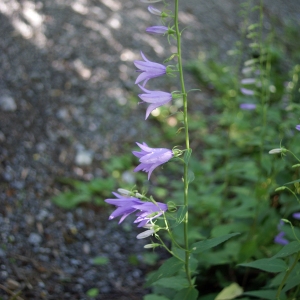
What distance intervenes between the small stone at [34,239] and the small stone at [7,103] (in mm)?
1414

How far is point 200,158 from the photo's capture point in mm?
4047

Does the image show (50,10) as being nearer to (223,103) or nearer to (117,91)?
(117,91)

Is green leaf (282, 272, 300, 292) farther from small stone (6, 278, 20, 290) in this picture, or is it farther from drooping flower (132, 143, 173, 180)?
small stone (6, 278, 20, 290)

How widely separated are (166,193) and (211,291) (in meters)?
1.26

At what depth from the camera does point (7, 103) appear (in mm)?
3799

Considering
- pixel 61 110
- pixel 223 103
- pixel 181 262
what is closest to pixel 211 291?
pixel 181 262

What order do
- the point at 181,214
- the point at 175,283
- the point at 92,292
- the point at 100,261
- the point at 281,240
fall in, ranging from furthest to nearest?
1. the point at 100,261
2. the point at 92,292
3. the point at 281,240
4. the point at 175,283
5. the point at 181,214

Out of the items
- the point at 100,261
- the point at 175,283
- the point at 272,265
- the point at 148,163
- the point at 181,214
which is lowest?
the point at 100,261

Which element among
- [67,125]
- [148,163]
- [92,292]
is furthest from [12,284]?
[67,125]

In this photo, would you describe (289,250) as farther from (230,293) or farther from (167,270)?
(230,293)

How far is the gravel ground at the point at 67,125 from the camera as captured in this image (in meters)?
2.70

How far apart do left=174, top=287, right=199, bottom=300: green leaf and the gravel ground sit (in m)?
1.01

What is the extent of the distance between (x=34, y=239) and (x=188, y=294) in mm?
1525

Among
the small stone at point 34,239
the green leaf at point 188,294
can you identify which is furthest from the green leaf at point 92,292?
the green leaf at point 188,294
